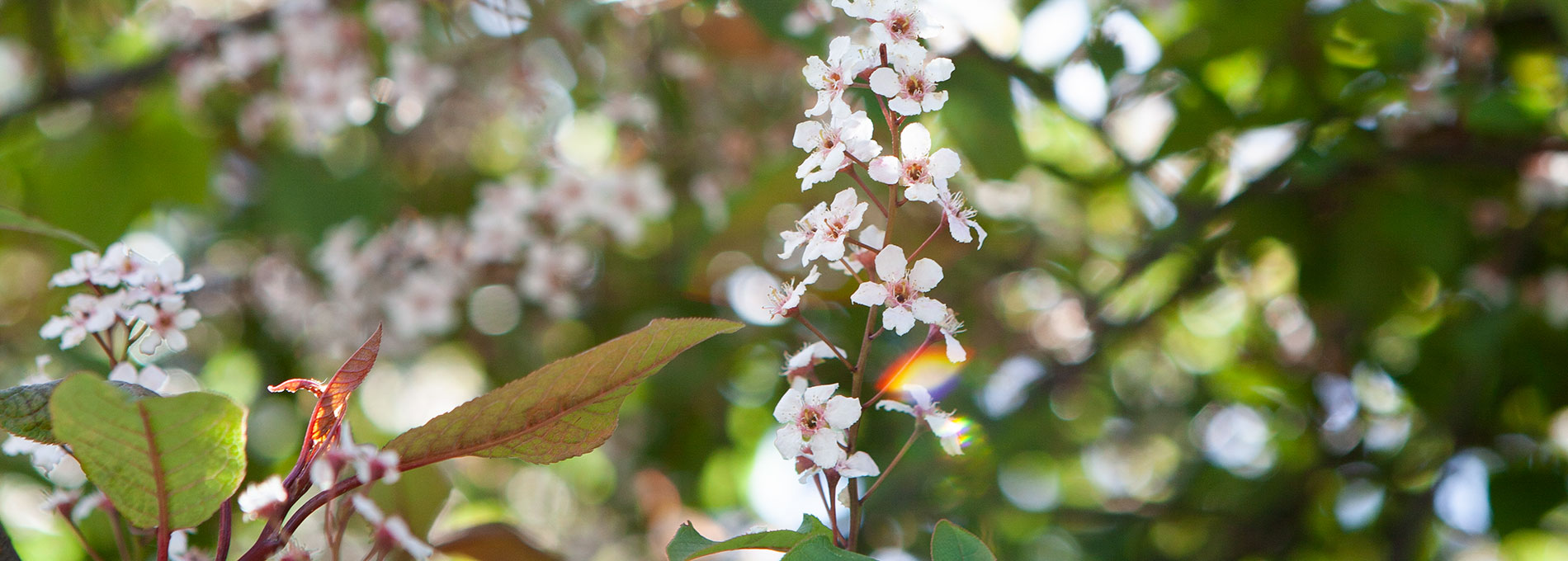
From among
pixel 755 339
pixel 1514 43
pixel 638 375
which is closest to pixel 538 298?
pixel 755 339

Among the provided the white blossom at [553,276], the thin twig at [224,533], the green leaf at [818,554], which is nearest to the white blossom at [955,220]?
the green leaf at [818,554]

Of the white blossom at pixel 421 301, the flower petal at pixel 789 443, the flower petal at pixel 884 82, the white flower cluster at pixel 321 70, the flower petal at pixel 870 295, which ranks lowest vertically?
A: the white blossom at pixel 421 301

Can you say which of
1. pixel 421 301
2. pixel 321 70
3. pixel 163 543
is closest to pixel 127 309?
pixel 163 543

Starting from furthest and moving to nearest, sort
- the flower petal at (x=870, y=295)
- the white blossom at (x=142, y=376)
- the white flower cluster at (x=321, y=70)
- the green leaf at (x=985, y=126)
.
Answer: the white flower cluster at (x=321, y=70)
the green leaf at (x=985, y=126)
the white blossom at (x=142, y=376)
the flower petal at (x=870, y=295)

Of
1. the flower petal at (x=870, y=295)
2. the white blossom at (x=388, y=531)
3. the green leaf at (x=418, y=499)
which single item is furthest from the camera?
the green leaf at (x=418, y=499)

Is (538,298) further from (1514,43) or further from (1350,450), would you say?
(1514,43)

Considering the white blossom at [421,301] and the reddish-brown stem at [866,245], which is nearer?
the reddish-brown stem at [866,245]

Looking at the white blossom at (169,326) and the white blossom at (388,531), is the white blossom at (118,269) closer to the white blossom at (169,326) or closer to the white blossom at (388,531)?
the white blossom at (169,326)
